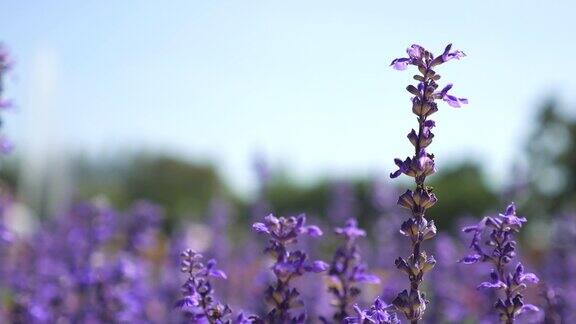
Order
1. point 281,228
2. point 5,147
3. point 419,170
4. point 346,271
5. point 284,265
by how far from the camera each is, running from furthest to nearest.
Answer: point 5,147 → point 346,271 → point 281,228 → point 284,265 → point 419,170

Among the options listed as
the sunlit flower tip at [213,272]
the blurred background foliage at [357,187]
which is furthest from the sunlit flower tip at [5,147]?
the blurred background foliage at [357,187]

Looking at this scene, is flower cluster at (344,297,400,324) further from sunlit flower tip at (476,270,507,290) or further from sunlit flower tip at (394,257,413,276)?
sunlit flower tip at (476,270,507,290)

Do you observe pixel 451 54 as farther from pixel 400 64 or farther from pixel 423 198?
pixel 423 198

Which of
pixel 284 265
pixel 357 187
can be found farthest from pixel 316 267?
pixel 357 187

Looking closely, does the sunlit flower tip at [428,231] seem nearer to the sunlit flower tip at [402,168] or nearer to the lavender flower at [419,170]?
the lavender flower at [419,170]

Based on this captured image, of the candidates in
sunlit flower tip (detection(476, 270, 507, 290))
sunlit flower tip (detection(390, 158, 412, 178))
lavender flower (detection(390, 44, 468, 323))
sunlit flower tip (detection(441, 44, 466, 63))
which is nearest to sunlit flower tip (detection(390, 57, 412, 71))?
lavender flower (detection(390, 44, 468, 323))

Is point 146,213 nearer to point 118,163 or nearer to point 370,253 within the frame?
point 370,253

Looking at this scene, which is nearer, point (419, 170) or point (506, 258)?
→ point (419, 170)
